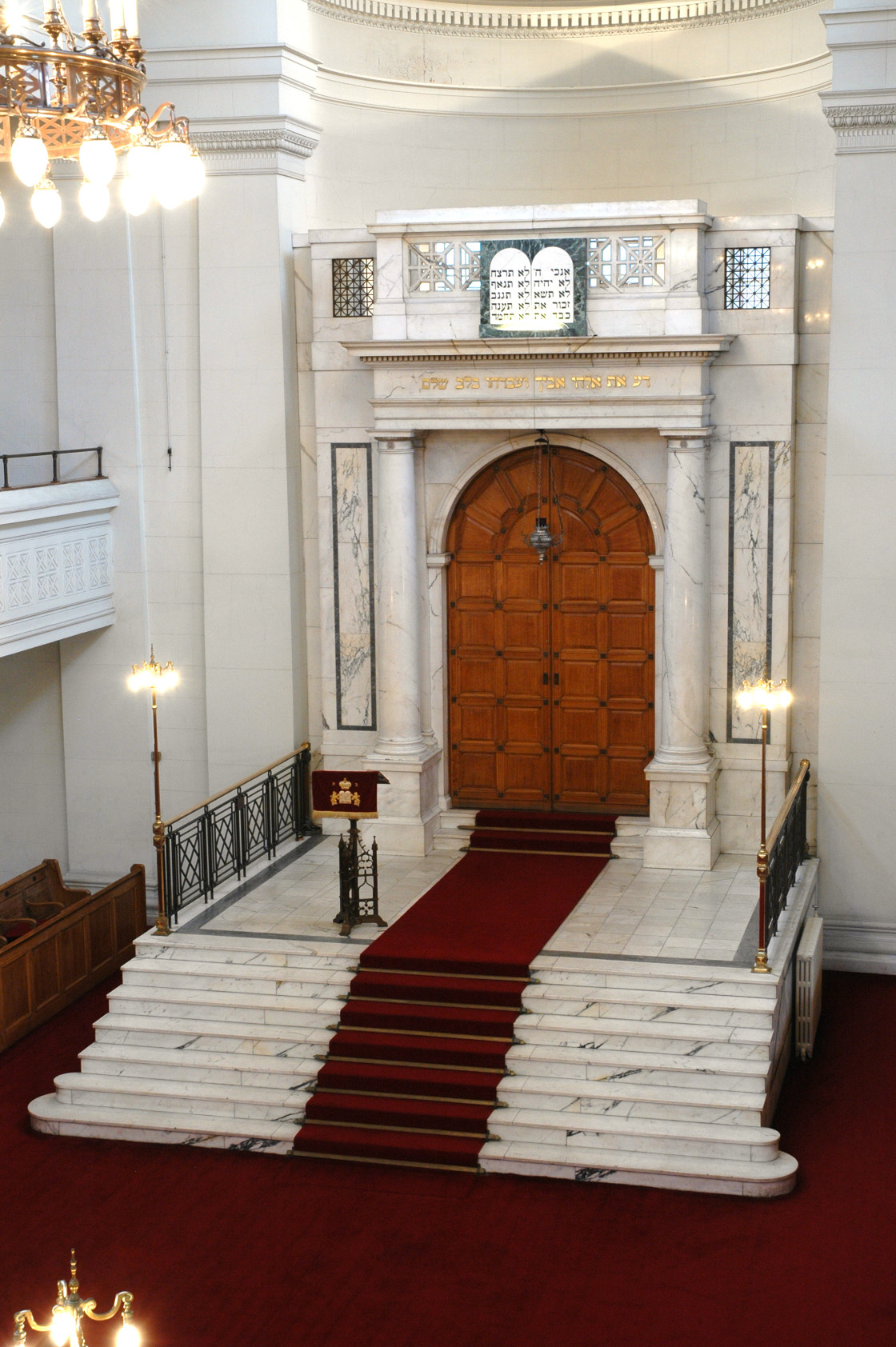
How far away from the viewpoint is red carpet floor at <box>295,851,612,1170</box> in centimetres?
1145

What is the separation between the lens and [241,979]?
1270 cm

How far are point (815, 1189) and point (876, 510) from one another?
6261 mm

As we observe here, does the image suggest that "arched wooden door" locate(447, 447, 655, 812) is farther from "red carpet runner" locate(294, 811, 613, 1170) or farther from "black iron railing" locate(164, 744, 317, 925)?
"red carpet runner" locate(294, 811, 613, 1170)

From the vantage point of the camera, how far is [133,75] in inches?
330

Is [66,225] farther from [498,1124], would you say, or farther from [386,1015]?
[498,1124]

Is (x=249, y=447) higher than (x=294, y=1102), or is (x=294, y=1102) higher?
(x=249, y=447)

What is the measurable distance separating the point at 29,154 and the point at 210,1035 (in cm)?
710

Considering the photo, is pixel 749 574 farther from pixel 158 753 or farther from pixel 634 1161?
pixel 634 1161

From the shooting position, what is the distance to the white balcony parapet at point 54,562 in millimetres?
14305

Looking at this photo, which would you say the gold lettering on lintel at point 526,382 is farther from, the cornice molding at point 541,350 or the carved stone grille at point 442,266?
the carved stone grille at point 442,266

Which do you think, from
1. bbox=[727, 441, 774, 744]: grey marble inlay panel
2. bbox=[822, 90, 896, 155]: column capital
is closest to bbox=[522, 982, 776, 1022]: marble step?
bbox=[727, 441, 774, 744]: grey marble inlay panel

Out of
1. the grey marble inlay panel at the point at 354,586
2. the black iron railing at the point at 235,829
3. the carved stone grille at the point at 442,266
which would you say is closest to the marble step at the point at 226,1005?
the black iron railing at the point at 235,829

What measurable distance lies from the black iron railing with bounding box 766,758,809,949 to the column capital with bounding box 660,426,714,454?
3071mm

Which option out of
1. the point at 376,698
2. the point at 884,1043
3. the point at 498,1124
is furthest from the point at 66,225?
the point at 884,1043
